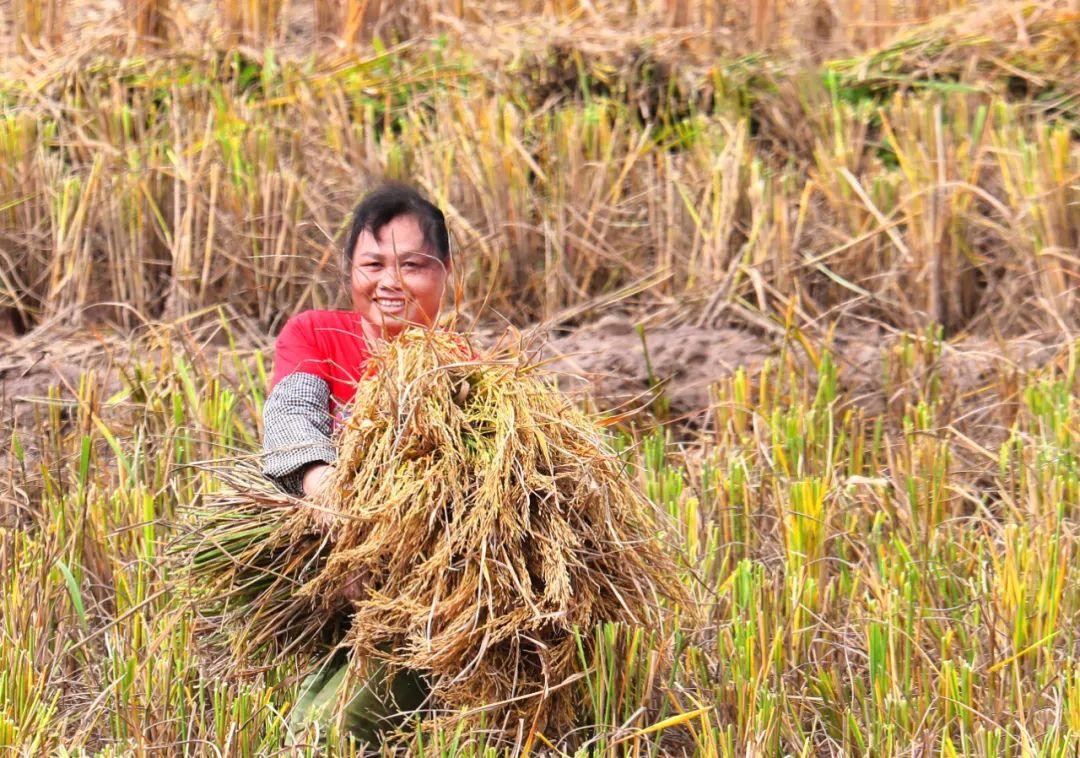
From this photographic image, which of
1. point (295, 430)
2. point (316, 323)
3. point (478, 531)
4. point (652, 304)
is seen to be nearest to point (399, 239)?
point (316, 323)

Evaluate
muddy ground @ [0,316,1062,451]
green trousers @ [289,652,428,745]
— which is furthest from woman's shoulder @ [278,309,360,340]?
Answer: muddy ground @ [0,316,1062,451]

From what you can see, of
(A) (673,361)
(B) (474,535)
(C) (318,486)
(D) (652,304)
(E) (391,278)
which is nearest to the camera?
(B) (474,535)

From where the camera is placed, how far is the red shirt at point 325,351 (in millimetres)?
2570

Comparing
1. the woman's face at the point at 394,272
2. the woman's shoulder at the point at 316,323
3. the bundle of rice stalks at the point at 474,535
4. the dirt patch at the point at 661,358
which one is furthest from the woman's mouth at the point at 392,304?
the dirt patch at the point at 661,358

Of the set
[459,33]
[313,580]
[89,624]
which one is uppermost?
[459,33]

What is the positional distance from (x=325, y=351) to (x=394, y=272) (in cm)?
20

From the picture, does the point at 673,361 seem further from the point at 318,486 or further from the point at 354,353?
the point at 318,486

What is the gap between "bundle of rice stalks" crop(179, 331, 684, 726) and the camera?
218 cm

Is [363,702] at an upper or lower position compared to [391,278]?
lower

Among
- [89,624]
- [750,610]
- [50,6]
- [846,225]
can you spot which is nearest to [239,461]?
[89,624]

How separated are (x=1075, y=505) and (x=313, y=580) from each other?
1.69 meters

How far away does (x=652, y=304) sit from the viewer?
14.9 ft

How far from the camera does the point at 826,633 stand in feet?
9.04

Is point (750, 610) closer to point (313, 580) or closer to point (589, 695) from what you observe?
point (589, 695)
